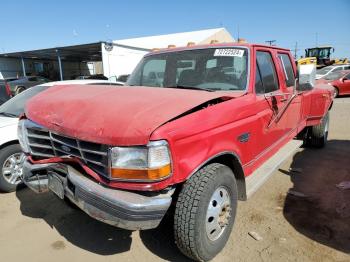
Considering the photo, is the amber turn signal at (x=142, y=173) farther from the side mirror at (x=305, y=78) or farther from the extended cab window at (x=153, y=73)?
the side mirror at (x=305, y=78)

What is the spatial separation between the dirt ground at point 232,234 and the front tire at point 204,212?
0.98 feet

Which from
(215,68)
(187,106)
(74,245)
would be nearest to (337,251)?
(187,106)

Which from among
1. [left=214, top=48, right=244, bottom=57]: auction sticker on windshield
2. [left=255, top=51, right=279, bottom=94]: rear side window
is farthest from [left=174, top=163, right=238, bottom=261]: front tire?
[left=214, top=48, right=244, bottom=57]: auction sticker on windshield

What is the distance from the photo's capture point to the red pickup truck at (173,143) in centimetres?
244

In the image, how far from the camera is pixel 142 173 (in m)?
2.42

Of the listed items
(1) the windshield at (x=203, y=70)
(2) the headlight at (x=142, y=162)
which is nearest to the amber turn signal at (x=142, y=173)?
(2) the headlight at (x=142, y=162)

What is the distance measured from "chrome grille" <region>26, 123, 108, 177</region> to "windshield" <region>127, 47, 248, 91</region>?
152 centimetres

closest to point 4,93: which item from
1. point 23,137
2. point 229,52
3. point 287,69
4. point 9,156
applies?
point 9,156

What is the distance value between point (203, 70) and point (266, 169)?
1.40m

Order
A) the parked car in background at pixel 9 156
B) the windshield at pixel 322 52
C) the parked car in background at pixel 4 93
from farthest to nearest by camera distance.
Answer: the windshield at pixel 322 52
the parked car in background at pixel 4 93
the parked car in background at pixel 9 156

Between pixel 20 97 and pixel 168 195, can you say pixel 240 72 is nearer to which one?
pixel 168 195

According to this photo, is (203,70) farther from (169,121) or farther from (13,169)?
(13,169)

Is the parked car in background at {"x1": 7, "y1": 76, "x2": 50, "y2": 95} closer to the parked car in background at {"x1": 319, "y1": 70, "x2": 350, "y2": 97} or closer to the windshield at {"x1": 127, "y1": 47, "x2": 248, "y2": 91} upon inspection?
the parked car in background at {"x1": 319, "y1": 70, "x2": 350, "y2": 97}

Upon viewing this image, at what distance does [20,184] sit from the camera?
491 cm
